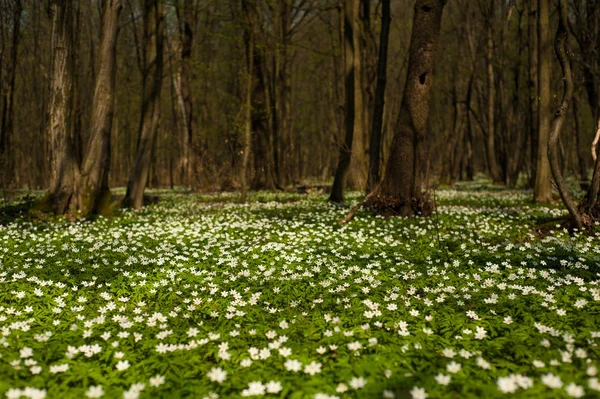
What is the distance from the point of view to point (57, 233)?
9844 mm

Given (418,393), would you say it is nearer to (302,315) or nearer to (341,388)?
(341,388)

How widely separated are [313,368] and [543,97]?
14091 millimetres

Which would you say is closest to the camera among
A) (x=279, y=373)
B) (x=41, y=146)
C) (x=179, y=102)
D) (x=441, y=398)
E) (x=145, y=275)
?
(x=441, y=398)

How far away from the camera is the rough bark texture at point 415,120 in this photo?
11.5 metres

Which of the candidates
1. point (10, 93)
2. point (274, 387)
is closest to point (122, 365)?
point (274, 387)

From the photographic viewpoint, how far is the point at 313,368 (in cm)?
355

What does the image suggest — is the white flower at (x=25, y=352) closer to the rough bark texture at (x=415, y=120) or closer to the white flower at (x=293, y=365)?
the white flower at (x=293, y=365)

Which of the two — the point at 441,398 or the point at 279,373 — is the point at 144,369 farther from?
the point at 441,398

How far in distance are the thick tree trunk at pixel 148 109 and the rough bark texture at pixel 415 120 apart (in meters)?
9.03

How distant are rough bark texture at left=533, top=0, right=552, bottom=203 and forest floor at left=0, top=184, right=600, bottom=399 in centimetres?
583

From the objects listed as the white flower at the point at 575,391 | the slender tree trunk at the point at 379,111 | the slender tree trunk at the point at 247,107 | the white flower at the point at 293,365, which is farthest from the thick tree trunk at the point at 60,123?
the white flower at the point at 575,391

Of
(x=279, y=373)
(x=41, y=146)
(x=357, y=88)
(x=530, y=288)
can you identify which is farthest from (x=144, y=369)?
(x=41, y=146)

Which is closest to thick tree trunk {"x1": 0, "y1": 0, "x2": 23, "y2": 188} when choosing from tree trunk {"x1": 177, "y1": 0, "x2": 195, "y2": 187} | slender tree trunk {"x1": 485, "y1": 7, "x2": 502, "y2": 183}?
tree trunk {"x1": 177, "y1": 0, "x2": 195, "y2": 187}

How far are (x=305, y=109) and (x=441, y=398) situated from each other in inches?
1719
